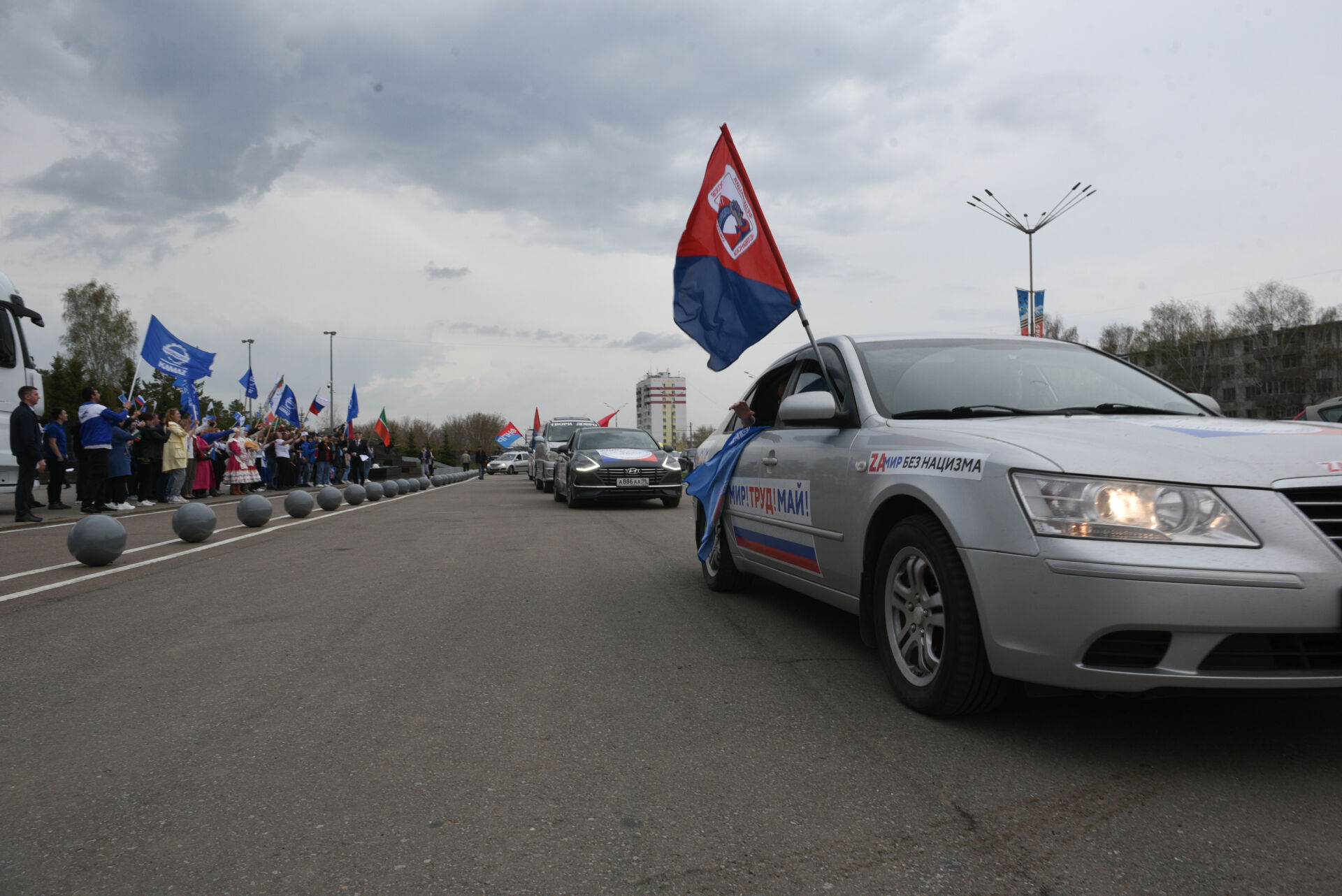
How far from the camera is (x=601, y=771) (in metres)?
3.03

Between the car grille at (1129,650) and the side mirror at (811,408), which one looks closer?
the car grille at (1129,650)

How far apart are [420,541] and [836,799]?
848 cm

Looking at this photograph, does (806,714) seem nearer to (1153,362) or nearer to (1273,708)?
(1273,708)

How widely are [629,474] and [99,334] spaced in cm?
5493

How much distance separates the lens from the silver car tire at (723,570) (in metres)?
6.38

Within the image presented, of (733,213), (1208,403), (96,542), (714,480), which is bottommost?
(96,542)

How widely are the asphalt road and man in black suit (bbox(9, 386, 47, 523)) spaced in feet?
29.4

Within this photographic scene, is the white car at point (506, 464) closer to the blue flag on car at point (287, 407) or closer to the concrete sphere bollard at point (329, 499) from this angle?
the blue flag on car at point (287, 407)

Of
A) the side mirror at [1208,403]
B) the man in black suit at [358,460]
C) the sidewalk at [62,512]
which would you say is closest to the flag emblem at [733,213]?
the side mirror at [1208,403]

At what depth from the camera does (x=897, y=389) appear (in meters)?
4.38

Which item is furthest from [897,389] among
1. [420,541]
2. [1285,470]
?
[420,541]

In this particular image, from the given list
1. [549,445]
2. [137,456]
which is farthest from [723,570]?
[137,456]

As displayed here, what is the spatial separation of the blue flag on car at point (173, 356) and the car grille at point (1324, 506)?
19828 millimetres

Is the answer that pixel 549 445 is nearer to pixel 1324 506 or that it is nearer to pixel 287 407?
pixel 287 407
